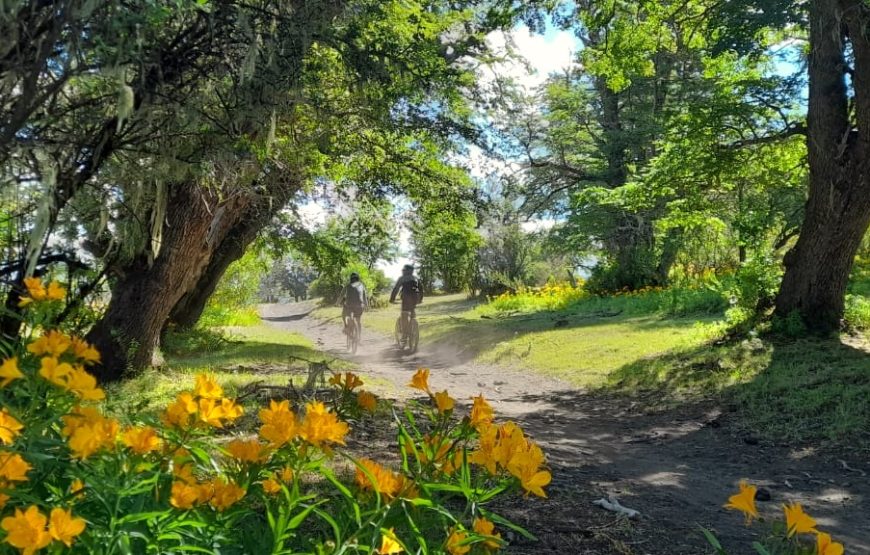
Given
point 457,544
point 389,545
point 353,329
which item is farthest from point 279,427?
point 353,329

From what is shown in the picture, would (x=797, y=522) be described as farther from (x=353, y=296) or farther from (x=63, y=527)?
(x=353, y=296)

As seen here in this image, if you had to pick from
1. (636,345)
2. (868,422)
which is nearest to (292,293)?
(636,345)

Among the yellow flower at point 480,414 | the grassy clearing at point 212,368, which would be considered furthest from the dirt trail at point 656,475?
→ the grassy clearing at point 212,368

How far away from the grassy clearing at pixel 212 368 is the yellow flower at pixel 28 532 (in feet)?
8.71

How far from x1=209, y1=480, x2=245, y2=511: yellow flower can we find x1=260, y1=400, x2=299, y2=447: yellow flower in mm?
124

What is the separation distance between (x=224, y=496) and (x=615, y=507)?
2362mm

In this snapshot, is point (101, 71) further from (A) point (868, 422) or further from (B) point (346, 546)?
(A) point (868, 422)

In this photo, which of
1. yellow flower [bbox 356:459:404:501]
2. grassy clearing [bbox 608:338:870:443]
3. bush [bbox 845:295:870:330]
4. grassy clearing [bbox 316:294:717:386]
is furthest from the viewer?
grassy clearing [bbox 316:294:717:386]

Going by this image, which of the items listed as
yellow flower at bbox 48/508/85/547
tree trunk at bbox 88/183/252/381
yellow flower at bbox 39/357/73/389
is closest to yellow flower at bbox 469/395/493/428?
yellow flower at bbox 48/508/85/547

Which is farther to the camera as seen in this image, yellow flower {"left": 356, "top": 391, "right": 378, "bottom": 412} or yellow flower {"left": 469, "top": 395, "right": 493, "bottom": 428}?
yellow flower {"left": 356, "top": 391, "right": 378, "bottom": 412}

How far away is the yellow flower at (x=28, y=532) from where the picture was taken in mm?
1089

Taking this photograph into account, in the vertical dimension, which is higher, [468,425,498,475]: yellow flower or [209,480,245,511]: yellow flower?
[468,425,498,475]: yellow flower

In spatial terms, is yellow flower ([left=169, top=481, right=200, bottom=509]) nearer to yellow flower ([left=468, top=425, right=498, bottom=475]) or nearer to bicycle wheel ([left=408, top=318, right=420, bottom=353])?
yellow flower ([left=468, top=425, right=498, bottom=475])

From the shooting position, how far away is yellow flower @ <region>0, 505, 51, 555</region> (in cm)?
109
